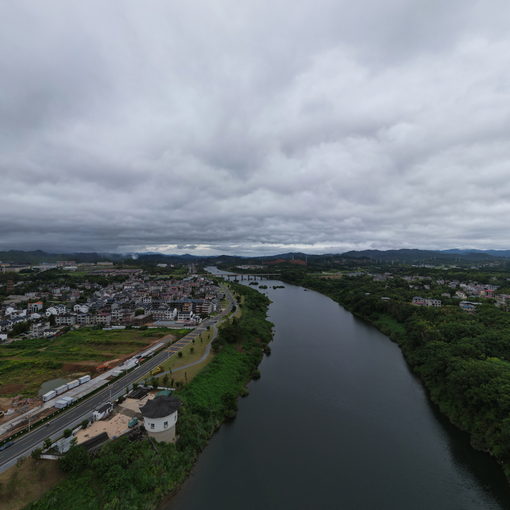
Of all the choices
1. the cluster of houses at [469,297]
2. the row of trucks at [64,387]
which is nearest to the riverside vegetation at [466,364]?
the cluster of houses at [469,297]

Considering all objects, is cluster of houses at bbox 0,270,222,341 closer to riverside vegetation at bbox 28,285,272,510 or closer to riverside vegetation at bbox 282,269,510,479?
riverside vegetation at bbox 28,285,272,510

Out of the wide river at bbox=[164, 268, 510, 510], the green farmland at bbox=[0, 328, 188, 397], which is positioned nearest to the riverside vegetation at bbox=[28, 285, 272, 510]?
the wide river at bbox=[164, 268, 510, 510]

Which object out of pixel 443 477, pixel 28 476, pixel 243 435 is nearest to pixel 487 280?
pixel 443 477

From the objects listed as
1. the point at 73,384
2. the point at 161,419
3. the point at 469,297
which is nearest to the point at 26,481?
the point at 161,419

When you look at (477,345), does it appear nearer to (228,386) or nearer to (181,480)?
(228,386)

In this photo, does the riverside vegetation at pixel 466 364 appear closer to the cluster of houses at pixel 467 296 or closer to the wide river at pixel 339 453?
the wide river at pixel 339 453

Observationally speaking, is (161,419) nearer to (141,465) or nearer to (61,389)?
(141,465)

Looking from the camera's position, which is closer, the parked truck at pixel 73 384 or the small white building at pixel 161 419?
the small white building at pixel 161 419
